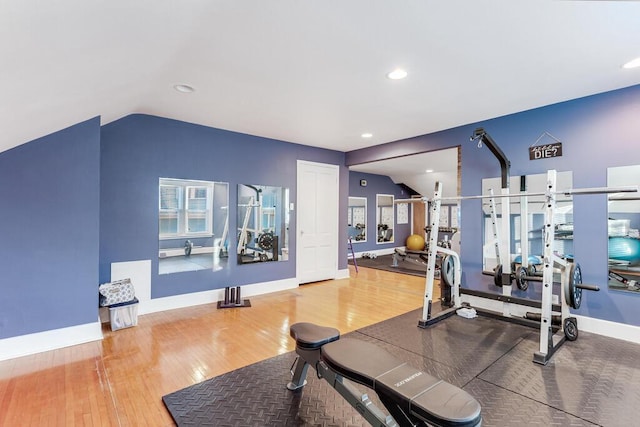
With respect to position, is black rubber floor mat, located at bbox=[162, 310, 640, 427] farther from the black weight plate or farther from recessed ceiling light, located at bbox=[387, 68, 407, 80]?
recessed ceiling light, located at bbox=[387, 68, 407, 80]

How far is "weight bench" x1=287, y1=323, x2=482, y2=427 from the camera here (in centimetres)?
136

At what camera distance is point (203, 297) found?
4422mm

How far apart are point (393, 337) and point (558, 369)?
1418mm

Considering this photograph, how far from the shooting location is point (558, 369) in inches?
101

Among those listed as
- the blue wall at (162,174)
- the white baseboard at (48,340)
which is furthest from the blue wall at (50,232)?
the blue wall at (162,174)

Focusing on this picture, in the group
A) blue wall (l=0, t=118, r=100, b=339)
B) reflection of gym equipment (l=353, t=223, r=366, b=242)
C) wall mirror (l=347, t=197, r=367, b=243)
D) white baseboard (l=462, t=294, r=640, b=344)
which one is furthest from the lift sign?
reflection of gym equipment (l=353, t=223, r=366, b=242)

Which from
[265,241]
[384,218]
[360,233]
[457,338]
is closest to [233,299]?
[265,241]

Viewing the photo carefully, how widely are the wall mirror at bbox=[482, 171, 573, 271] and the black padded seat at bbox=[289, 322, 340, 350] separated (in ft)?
8.82

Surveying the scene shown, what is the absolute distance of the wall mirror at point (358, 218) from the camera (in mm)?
8922

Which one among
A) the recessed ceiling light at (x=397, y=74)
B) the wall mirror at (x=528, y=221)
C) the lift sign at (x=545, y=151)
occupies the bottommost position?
the wall mirror at (x=528, y=221)

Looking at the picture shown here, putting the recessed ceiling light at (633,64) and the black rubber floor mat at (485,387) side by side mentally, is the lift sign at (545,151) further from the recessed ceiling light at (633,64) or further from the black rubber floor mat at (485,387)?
the black rubber floor mat at (485,387)

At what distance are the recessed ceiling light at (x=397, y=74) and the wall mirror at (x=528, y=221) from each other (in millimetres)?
2049

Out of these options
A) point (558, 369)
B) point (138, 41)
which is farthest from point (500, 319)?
point (138, 41)

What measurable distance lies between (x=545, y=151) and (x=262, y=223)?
13.5ft
